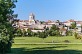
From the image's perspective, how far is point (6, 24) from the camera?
42.0 m

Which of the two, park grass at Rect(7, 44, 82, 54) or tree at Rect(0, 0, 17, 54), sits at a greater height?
tree at Rect(0, 0, 17, 54)

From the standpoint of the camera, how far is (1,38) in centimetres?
3847

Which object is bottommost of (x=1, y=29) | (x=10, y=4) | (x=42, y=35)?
(x=42, y=35)

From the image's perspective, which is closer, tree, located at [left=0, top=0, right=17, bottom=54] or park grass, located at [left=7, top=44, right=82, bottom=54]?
tree, located at [left=0, top=0, right=17, bottom=54]

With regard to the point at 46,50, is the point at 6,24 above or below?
above

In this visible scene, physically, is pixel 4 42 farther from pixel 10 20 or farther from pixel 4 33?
pixel 10 20

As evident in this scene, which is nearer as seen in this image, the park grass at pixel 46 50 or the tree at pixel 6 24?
the tree at pixel 6 24

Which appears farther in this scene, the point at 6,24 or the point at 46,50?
the point at 46,50

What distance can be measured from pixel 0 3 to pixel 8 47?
6.03 meters

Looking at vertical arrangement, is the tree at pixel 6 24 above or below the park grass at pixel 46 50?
above

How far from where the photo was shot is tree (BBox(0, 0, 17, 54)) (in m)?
39.6

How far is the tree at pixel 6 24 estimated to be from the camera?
39566mm

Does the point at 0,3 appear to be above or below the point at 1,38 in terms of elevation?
above

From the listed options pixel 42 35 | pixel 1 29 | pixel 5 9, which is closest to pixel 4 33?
pixel 1 29
